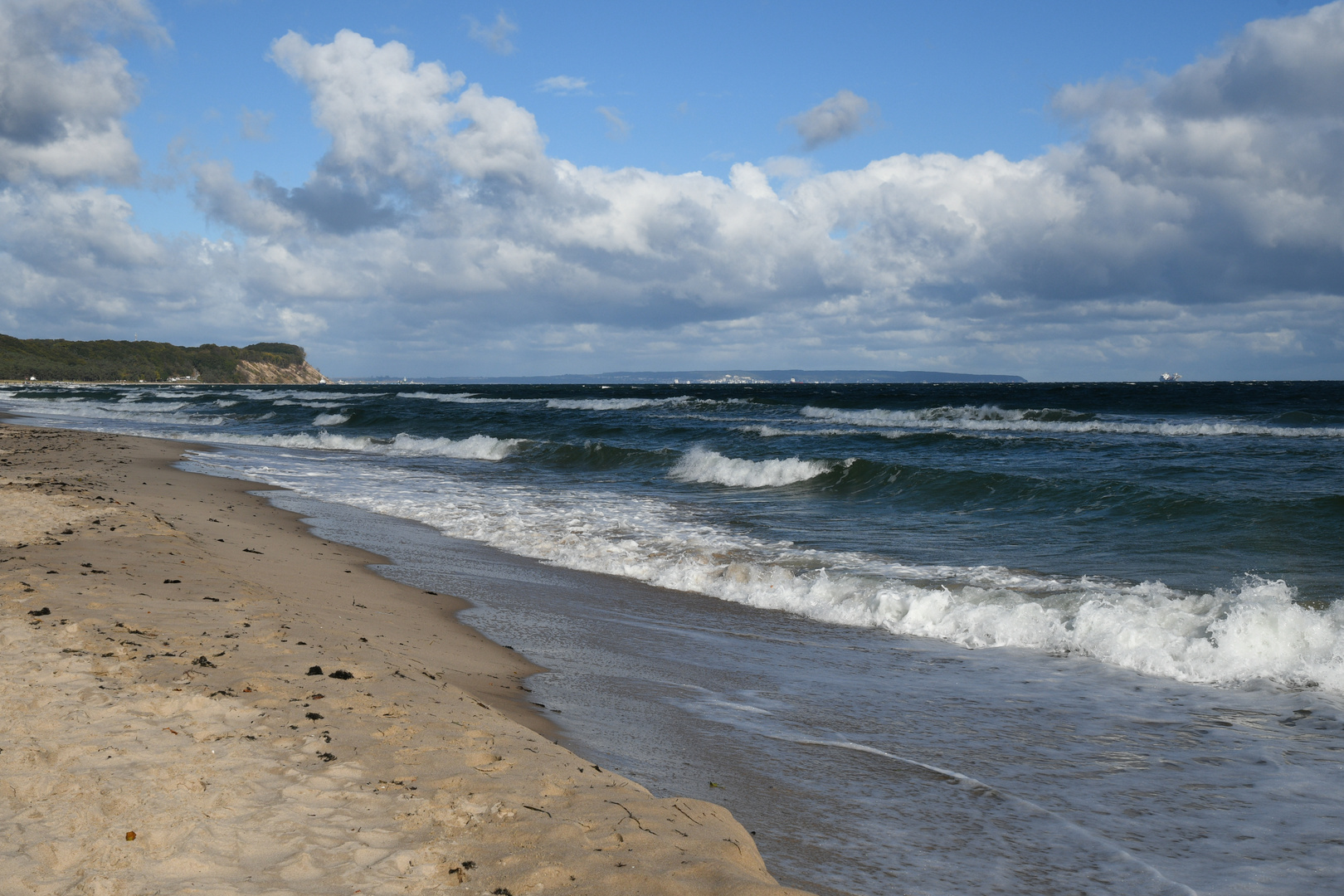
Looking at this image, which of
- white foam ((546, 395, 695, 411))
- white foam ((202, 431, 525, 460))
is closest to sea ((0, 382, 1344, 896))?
white foam ((202, 431, 525, 460))

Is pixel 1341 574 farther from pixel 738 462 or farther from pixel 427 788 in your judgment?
pixel 738 462

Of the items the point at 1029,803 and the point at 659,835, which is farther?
the point at 1029,803

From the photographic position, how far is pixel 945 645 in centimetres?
646

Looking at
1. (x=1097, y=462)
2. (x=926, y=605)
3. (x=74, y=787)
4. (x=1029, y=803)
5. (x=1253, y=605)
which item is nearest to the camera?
(x=74, y=787)

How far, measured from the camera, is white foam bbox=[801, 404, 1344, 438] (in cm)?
2434

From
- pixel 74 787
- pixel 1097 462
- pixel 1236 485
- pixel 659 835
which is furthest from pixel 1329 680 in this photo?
pixel 1097 462

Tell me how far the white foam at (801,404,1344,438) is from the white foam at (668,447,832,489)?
11450 millimetres

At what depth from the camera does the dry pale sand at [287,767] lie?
98.9 inches

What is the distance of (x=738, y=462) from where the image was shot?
18.2 m

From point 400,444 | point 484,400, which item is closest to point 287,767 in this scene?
point 400,444

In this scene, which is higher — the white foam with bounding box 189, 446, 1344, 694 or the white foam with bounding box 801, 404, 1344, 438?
the white foam with bounding box 801, 404, 1344, 438

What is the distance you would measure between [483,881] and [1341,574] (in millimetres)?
9010

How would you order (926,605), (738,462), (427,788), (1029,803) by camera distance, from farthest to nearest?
(738,462), (926,605), (1029,803), (427,788)

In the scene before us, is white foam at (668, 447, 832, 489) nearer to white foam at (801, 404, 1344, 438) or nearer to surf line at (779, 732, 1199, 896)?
white foam at (801, 404, 1344, 438)
